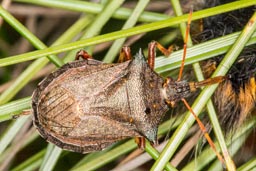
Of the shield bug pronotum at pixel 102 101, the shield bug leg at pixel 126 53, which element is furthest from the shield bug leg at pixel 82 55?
the shield bug leg at pixel 126 53

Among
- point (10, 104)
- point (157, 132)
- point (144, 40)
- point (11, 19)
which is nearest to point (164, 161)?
point (157, 132)

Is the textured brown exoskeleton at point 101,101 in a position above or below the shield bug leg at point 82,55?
below

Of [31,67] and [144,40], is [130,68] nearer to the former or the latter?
[31,67]

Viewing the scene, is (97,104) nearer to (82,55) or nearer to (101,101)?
(101,101)

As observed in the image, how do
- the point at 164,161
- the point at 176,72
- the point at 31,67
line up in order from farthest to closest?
the point at 176,72, the point at 31,67, the point at 164,161

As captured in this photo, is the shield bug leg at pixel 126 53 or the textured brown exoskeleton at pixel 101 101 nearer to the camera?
the textured brown exoskeleton at pixel 101 101

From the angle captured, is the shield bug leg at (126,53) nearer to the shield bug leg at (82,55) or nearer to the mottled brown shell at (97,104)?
the mottled brown shell at (97,104)

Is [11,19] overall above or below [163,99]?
above
